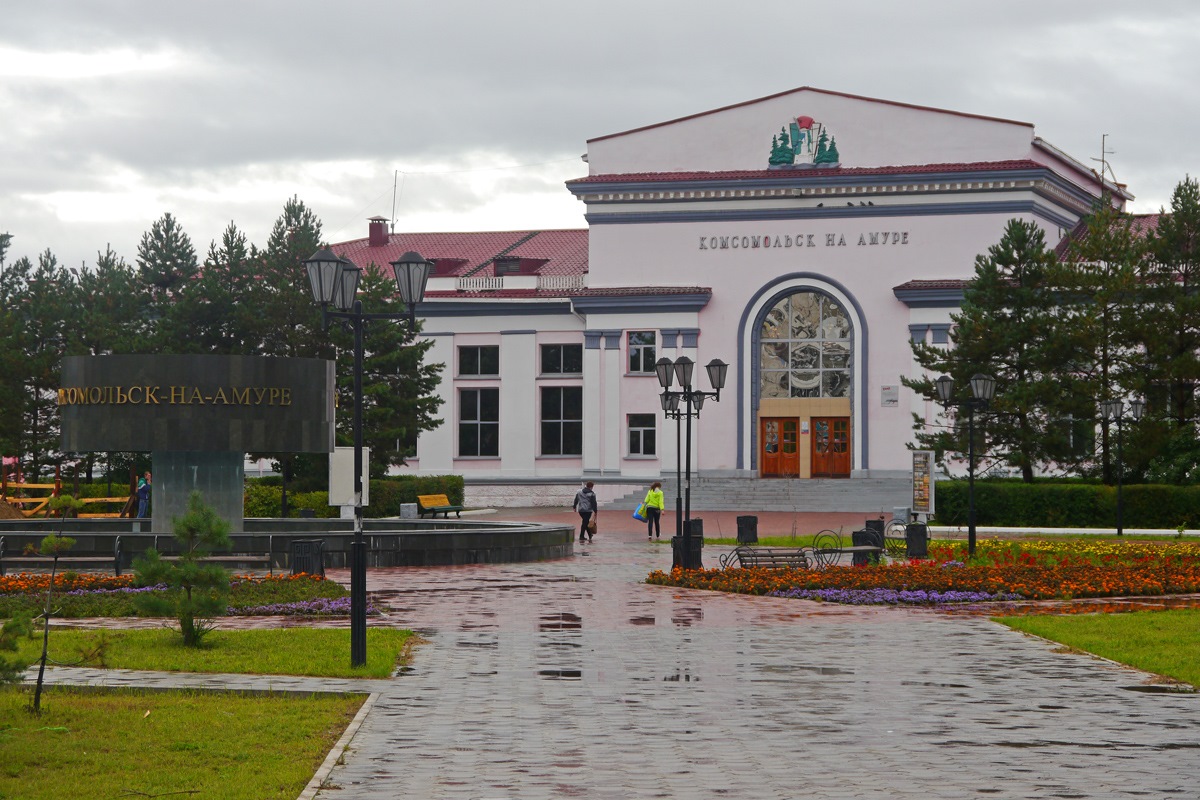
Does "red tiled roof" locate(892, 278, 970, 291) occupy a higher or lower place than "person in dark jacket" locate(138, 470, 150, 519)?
higher

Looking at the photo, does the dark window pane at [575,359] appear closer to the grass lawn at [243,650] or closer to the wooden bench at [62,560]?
the wooden bench at [62,560]

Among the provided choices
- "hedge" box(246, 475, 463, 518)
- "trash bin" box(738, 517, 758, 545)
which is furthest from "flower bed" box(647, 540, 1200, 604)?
"hedge" box(246, 475, 463, 518)

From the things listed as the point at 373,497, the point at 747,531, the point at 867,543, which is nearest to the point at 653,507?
the point at 747,531

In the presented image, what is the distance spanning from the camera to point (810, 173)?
181 feet

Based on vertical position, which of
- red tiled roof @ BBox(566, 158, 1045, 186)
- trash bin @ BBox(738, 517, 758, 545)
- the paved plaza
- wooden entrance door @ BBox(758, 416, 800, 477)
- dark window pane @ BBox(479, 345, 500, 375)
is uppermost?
red tiled roof @ BBox(566, 158, 1045, 186)

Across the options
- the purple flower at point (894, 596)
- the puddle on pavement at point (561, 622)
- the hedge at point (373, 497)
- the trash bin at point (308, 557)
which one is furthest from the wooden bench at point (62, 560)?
the hedge at point (373, 497)

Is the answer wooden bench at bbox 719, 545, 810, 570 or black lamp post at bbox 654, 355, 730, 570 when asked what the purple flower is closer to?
wooden bench at bbox 719, 545, 810, 570

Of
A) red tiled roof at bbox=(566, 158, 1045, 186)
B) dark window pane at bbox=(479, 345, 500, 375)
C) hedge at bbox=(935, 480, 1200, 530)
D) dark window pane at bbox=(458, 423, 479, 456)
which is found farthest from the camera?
dark window pane at bbox=(479, 345, 500, 375)

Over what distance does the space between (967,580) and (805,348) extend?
112 feet

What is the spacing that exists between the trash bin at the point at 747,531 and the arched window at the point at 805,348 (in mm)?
26015

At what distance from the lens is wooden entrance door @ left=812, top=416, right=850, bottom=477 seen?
5609 centimetres

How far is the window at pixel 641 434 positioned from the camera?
57.2 m

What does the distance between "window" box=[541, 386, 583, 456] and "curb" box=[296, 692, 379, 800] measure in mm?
46804

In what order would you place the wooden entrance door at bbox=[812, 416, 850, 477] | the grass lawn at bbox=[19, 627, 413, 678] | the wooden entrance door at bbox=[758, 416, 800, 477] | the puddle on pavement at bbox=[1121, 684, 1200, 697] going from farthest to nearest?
the wooden entrance door at bbox=[758, 416, 800, 477], the wooden entrance door at bbox=[812, 416, 850, 477], the grass lawn at bbox=[19, 627, 413, 678], the puddle on pavement at bbox=[1121, 684, 1200, 697]
